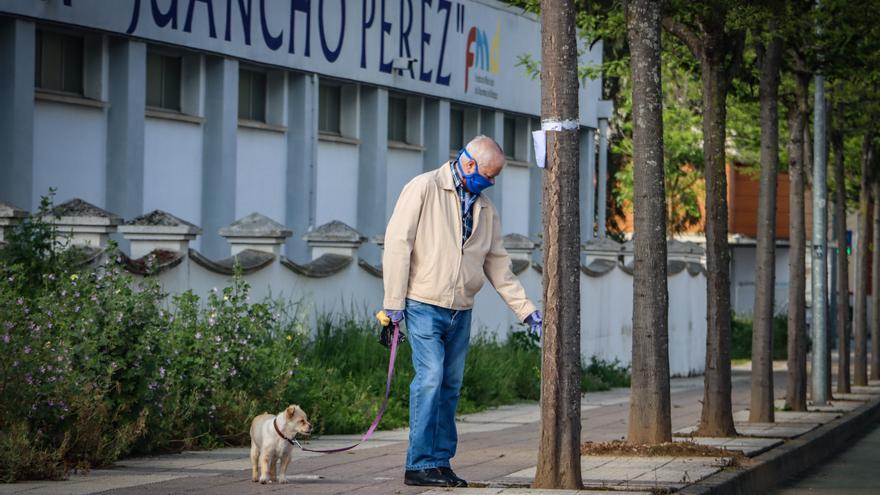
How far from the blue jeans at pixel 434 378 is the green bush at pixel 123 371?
7.12 feet

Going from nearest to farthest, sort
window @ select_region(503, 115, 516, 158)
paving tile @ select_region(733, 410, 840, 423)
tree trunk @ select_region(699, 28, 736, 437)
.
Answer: tree trunk @ select_region(699, 28, 736, 437), paving tile @ select_region(733, 410, 840, 423), window @ select_region(503, 115, 516, 158)

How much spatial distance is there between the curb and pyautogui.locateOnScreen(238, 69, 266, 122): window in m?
9.62

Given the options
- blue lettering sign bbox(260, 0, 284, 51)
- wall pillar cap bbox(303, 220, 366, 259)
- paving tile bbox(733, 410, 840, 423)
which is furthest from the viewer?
blue lettering sign bbox(260, 0, 284, 51)

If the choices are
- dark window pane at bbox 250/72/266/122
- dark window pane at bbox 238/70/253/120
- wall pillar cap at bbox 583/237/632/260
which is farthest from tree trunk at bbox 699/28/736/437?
wall pillar cap at bbox 583/237/632/260

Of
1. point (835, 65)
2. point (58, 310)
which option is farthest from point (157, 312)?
point (835, 65)

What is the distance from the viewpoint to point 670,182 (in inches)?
1935

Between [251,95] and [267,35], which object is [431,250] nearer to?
[267,35]

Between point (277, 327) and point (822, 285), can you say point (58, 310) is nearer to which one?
point (277, 327)

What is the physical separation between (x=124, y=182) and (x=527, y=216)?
14980mm

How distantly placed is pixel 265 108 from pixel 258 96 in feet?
0.93

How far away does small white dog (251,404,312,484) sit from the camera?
949cm

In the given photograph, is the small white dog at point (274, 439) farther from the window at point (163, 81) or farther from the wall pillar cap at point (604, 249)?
the wall pillar cap at point (604, 249)

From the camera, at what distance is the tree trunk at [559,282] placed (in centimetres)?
937

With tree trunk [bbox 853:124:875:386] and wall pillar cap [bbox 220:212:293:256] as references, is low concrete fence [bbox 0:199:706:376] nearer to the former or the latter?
wall pillar cap [bbox 220:212:293:256]
